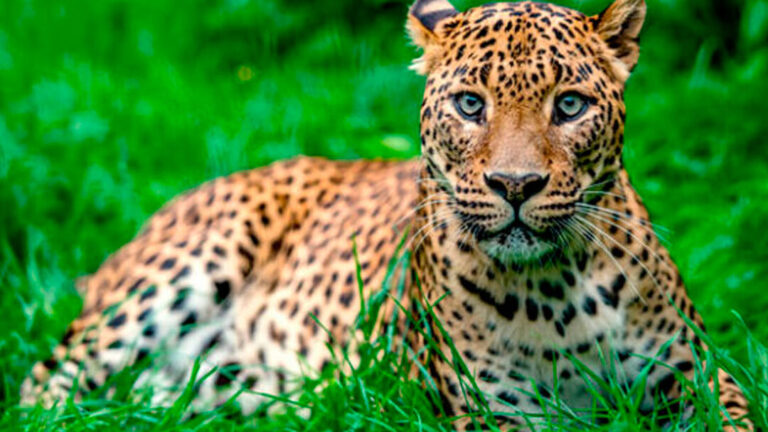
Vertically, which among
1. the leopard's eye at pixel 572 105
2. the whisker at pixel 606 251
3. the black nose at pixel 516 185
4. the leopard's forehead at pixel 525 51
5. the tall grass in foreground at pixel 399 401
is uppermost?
the leopard's forehead at pixel 525 51

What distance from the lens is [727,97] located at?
283 inches

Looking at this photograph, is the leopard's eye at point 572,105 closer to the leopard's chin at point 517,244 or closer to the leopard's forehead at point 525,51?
the leopard's forehead at point 525,51

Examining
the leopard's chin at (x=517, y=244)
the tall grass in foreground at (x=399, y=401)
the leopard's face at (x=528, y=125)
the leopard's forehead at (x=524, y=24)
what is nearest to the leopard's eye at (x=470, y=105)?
the leopard's face at (x=528, y=125)

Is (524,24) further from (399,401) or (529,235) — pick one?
(399,401)

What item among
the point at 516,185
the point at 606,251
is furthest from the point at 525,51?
the point at 606,251

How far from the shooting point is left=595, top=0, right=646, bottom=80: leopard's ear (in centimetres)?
406

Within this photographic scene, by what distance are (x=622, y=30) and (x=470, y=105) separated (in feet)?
2.07

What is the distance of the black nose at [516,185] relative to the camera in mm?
3766

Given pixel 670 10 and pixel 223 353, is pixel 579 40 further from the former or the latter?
pixel 670 10

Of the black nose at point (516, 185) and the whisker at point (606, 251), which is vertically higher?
the black nose at point (516, 185)

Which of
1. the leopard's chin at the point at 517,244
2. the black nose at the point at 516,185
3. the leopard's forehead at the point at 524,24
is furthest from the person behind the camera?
the leopard's forehead at the point at 524,24

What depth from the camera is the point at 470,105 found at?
4043mm

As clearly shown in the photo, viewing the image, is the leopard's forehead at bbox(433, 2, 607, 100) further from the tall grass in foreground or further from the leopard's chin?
the tall grass in foreground

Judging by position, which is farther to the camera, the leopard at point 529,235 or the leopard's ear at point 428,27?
the leopard's ear at point 428,27
